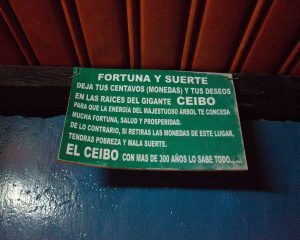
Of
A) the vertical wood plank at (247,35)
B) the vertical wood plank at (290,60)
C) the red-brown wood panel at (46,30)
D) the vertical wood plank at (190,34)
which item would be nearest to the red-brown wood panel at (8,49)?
the red-brown wood panel at (46,30)

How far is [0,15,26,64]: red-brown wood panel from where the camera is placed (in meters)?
1.67

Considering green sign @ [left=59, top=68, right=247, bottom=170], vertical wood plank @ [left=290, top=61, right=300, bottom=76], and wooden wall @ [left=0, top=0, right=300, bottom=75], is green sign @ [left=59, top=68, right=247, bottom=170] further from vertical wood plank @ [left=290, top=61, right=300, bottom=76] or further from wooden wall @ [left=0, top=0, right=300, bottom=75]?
vertical wood plank @ [left=290, top=61, right=300, bottom=76]

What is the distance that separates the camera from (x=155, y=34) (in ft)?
5.53

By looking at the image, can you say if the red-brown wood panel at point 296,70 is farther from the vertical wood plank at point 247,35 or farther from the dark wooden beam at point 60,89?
the vertical wood plank at point 247,35

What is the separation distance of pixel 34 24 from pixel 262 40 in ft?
4.48

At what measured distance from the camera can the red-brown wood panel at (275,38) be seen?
5.00ft

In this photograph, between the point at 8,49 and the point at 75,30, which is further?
the point at 8,49

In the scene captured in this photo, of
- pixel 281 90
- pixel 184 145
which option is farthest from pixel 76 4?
pixel 281 90

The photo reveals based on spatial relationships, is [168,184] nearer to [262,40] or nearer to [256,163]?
[256,163]

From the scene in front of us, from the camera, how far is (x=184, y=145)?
5.31 feet

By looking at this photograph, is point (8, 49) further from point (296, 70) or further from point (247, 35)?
point (296, 70)

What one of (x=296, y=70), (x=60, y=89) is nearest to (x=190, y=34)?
(x=296, y=70)

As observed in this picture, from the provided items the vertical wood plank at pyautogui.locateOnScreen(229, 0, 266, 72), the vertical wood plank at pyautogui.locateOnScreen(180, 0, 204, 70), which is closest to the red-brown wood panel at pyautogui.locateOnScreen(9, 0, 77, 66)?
the vertical wood plank at pyautogui.locateOnScreen(180, 0, 204, 70)

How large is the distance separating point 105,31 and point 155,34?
30 cm
